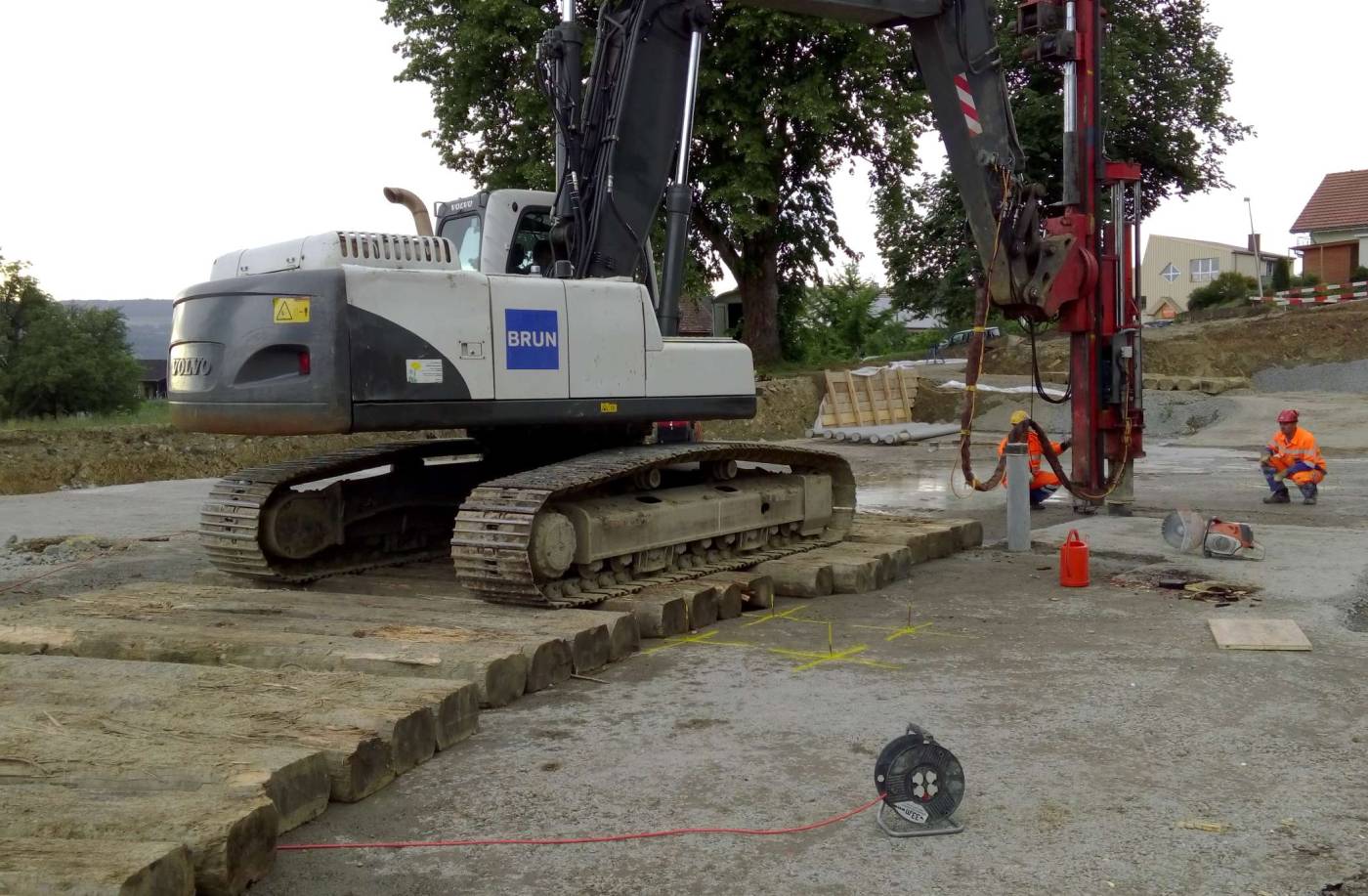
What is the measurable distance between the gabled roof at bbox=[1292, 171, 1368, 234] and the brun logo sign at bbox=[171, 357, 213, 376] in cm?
5322

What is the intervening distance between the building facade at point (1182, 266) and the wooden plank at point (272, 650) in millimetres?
68166

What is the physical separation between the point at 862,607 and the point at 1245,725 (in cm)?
300

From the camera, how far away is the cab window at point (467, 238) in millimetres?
8430

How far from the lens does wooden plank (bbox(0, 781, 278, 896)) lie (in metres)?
3.45

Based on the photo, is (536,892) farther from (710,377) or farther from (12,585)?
(12,585)

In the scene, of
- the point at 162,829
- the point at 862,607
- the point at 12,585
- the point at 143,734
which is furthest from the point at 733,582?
the point at 12,585

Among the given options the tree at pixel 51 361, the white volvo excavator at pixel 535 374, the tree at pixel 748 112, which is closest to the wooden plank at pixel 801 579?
the white volvo excavator at pixel 535 374

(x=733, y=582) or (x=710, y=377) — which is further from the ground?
(x=710, y=377)

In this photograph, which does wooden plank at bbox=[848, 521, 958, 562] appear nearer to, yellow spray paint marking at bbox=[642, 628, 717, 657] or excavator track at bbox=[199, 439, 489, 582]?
yellow spray paint marking at bbox=[642, 628, 717, 657]

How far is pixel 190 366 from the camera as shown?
7.03 metres

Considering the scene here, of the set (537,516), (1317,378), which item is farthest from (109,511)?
(1317,378)

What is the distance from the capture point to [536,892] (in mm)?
3637

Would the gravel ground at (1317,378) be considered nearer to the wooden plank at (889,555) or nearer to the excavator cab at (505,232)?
the wooden plank at (889,555)

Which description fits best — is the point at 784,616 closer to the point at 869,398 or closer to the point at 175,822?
the point at 175,822
